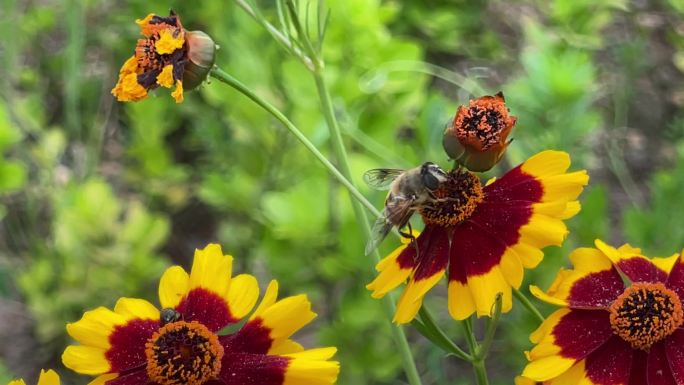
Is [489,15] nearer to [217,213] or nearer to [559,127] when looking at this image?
[217,213]

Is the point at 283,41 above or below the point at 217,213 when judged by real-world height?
above

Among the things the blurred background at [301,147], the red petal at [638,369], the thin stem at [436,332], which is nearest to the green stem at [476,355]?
the thin stem at [436,332]

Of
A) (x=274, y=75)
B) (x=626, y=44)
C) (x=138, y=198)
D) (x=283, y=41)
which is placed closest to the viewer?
(x=283, y=41)

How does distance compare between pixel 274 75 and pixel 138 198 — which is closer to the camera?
pixel 274 75

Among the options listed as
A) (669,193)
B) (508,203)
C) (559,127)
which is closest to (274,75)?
(559,127)

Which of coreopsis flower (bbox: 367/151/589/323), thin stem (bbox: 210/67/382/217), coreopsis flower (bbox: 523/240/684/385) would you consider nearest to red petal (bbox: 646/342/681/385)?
coreopsis flower (bbox: 523/240/684/385)

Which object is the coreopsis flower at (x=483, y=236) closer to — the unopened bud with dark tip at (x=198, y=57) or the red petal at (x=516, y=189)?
the red petal at (x=516, y=189)

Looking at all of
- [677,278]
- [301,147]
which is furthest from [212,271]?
[301,147]
